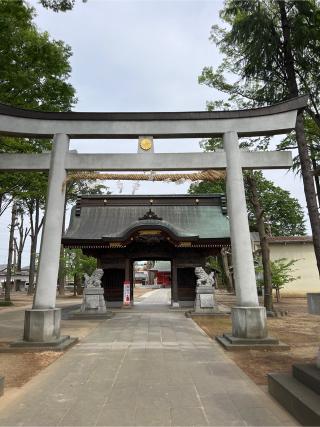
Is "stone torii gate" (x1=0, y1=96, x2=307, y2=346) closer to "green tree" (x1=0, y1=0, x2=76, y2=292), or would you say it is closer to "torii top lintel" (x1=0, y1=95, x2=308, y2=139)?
"torii top lintel" (x1=0, y1=95, x2=308, y2=139)

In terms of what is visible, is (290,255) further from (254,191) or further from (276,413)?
(276,413)

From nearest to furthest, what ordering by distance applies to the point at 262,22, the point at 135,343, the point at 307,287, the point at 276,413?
the point at 276,413 → the point at 135,343 → the point at 262,22 → the point at 307,287

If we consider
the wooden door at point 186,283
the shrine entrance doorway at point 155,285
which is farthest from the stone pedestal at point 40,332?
the shrine entrance doorway at point 155,285

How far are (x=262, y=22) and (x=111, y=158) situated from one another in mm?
6910

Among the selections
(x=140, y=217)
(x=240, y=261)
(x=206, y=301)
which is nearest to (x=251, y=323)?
(x=240, y=261)

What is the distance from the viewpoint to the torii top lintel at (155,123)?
9.91 metres

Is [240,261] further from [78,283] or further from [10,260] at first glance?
[78,283]

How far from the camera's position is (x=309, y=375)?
4.29 m

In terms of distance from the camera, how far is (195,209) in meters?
23.1

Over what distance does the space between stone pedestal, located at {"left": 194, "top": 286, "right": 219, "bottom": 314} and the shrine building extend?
3024 mm

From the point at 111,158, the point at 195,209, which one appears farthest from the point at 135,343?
the point at 195,209

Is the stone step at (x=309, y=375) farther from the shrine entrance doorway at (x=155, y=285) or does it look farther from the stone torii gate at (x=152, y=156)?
the shrine entrance doorway at (x=155, y=285)

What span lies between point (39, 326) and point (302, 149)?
30.5ft

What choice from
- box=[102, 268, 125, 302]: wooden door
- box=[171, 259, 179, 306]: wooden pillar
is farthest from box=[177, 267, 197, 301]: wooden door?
box=[102, 268, 125, 302]: wooden door
